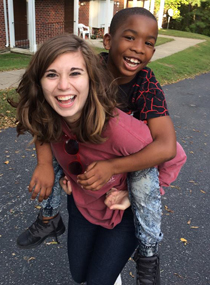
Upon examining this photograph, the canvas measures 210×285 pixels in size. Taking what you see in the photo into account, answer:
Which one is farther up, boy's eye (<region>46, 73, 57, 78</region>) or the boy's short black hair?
the boy's short black hair

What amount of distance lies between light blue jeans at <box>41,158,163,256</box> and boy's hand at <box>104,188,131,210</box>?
0.16ft

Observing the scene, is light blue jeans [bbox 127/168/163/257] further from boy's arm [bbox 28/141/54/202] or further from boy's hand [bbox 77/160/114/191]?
boy's arm [bbox 28/141/54/202]

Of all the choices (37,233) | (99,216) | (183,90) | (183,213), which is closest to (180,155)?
(99,216)

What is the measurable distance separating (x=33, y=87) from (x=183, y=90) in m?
8.85

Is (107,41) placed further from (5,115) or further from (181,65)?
(181,65)

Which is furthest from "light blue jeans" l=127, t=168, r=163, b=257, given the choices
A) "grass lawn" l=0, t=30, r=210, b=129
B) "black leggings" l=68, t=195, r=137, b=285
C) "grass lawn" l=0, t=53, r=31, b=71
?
"grass lawn" l=0, t=53, r=31, b=71

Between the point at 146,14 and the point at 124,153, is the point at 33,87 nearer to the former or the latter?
the point at 124,153

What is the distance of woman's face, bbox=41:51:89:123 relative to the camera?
1.56 meters

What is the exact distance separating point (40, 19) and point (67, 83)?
621 inches

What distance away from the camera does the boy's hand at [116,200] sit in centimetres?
185

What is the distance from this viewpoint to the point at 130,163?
65.2 inches

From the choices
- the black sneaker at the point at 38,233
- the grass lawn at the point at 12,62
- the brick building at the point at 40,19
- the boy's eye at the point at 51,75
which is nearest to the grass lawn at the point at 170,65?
the grass lawn at the point at 12,62

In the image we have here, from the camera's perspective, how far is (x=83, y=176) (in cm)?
163

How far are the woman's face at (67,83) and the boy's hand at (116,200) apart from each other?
1.84ft
